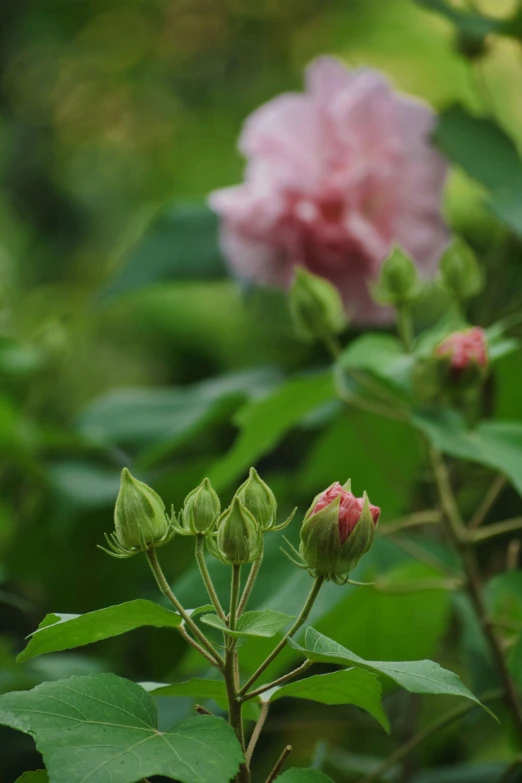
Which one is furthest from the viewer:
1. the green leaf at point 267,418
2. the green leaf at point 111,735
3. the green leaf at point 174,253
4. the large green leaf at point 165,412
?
the green leaf at point 174,253

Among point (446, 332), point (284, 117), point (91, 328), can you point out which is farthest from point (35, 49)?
point (446, 332)

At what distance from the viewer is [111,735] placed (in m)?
0.35

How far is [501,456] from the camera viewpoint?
0.59 m

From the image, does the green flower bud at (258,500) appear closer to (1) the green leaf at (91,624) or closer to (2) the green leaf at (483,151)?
(1) the green leaf at (91,624)

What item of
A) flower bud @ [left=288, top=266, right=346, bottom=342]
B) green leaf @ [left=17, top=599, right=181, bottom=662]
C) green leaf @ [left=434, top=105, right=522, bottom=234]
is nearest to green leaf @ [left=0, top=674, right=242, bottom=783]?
green leaf @ [left=17, top=599, right=181, bottom=662]

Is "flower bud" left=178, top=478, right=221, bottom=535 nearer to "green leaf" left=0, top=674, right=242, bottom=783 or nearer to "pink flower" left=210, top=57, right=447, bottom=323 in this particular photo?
"green leaf" left=0, top=674, right=242, bottom=783

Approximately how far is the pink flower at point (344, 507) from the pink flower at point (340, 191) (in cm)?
51

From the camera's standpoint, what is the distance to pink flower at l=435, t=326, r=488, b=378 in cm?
59

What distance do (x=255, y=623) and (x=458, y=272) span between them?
0.38m

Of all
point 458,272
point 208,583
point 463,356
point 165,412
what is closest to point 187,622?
point 208,583

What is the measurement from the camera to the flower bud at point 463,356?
0.59 metres

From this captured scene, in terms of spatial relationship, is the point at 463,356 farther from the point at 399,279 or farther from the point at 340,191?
the point at 340,191

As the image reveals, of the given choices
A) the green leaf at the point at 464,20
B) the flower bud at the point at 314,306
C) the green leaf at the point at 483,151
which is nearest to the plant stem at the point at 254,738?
the flower bud at the point at 314,306

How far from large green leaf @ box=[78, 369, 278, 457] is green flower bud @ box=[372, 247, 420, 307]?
16cm
